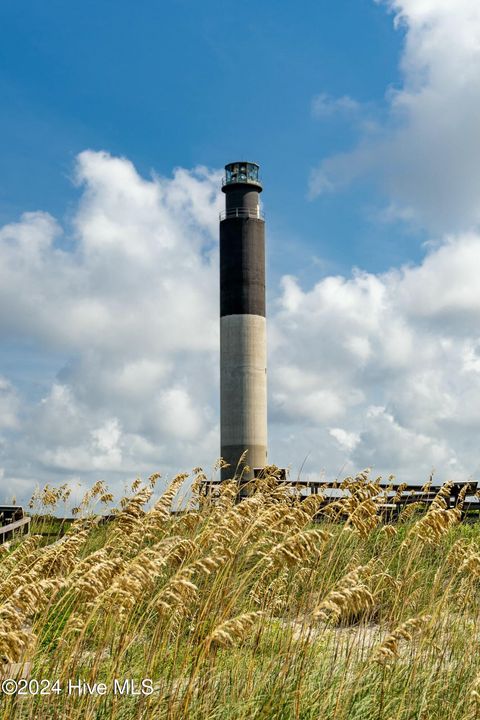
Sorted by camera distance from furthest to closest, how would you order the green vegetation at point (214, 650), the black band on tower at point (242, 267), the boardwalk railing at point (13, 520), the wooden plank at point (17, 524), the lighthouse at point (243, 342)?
the black band on tower at point (242, 267), the lighthouse at point (243, 342), the boardwalk railing at point (13, 520), the wooden plank at point (17, 524), the green vegetation at point (214, 650)

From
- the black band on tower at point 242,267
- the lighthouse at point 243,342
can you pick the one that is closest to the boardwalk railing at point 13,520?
the lighthouse at point 243,342

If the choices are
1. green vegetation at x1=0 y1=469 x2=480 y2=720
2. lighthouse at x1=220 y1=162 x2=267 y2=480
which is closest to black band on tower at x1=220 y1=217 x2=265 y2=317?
lighthouse at x1=220 y1=162 x2=267 y2=480

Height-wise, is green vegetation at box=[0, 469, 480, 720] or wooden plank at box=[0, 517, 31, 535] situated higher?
wooden plank at box=[0, 517, 31, 535]

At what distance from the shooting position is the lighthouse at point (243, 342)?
101 ft

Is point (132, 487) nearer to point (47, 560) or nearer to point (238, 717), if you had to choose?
point (47, 560)

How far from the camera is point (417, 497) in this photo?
18766 mm

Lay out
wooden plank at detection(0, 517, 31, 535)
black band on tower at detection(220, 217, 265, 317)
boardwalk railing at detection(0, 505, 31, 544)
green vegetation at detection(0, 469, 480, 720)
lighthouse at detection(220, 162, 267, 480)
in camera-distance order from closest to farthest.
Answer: green vegetation at detection(0, 469, 480, 720), wooden plank at detection(0, 517, 31, 535), boardwalk railing at detection(0, 505, 31, 544), lighthouse at detection(220, 162, 267, 480), black band on tower at detection(220, 217, 265, 317)

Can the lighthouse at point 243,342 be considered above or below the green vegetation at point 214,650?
above

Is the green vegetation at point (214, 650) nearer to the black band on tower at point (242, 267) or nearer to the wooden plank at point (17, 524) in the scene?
the wooden plank at point (17, 524)

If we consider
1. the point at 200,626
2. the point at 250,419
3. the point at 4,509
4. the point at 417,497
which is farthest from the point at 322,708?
the point at 250,419

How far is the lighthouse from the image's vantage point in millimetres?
30641

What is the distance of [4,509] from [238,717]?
12946 mm

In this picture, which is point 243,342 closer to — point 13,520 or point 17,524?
point 13,520

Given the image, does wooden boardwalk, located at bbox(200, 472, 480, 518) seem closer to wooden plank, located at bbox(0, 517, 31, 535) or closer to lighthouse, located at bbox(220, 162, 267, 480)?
wooden plank, located at bbox(0, 517, 31, 535)
